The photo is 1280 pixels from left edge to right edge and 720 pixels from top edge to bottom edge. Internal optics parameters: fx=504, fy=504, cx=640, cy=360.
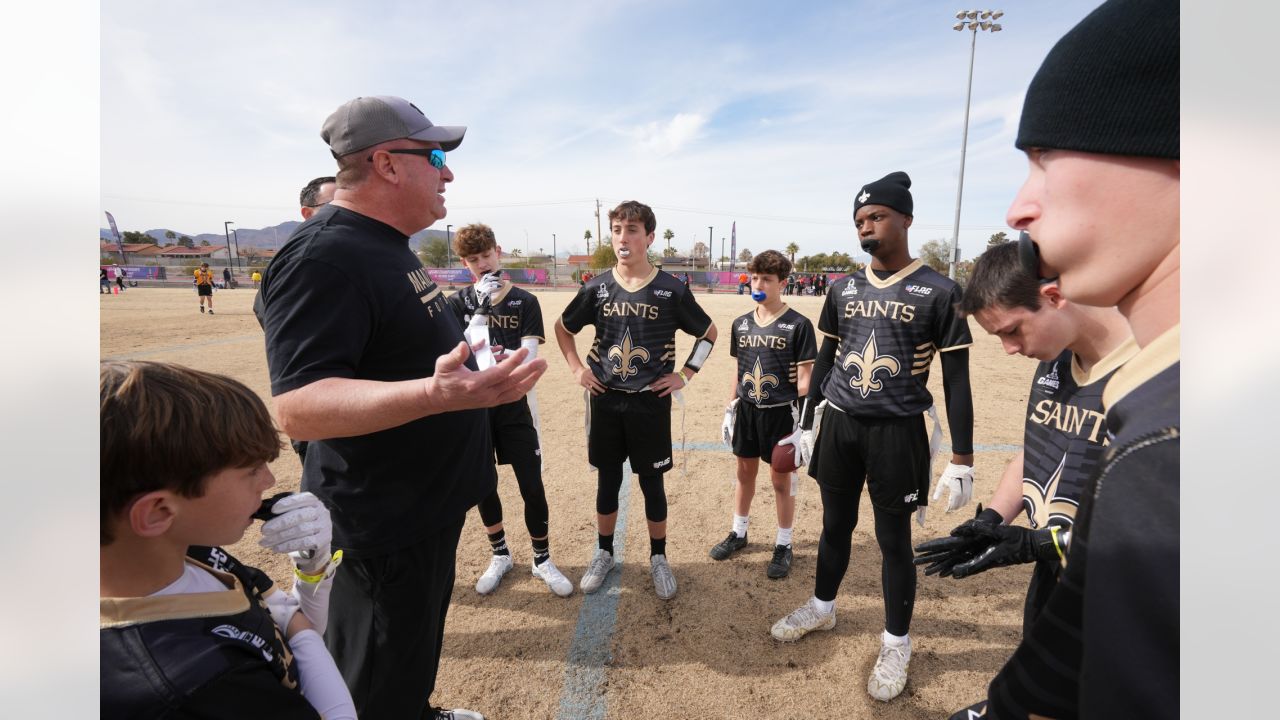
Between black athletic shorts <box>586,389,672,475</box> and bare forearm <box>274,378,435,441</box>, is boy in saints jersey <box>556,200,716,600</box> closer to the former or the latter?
black athletic shorts <box>586,389,672,475</box>

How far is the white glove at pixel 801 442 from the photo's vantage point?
3525 mm

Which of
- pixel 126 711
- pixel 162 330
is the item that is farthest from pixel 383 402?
pixel 162 330

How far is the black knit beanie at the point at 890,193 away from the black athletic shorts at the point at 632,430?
1.87 meters

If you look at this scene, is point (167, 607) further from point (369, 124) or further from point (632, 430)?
point (632, 430)

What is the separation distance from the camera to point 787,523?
3.90m

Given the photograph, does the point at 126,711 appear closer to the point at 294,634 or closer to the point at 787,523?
the point at 294,634

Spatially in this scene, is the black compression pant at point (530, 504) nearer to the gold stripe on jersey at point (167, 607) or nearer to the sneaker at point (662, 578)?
the sneaker at point (662, 578)

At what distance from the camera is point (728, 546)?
4.07 m

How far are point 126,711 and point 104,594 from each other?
0.88 feet

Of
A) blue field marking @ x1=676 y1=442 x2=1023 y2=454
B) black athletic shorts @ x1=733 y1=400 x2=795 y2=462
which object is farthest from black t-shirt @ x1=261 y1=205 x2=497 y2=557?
blue field marking @ x1=676 y1=442 x2=1023 y2=454

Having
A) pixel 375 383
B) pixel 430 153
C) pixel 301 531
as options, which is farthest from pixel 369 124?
pixel 301 531

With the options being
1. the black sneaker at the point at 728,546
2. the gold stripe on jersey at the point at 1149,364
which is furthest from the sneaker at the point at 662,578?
the gold stripe on jersey at the point at 1149,364

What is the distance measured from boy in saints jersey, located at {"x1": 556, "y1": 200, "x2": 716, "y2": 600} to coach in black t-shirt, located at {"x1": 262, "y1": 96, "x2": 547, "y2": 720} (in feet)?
5.48

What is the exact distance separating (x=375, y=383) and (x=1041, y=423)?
2.53m
